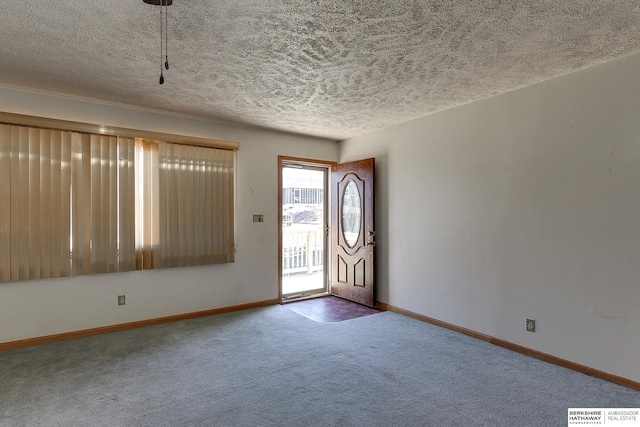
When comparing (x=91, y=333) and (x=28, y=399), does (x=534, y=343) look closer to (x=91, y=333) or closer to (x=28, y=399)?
(x=28, y=399)

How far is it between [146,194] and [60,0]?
2.34 metres

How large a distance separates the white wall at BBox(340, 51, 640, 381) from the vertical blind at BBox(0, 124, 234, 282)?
101 inches

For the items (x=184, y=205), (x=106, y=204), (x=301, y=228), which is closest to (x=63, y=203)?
(x=106, y=204)

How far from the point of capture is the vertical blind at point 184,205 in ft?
12.9

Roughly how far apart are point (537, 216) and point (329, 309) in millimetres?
2769

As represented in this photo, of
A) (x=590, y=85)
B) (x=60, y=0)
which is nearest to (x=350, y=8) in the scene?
(x=60, y=0)

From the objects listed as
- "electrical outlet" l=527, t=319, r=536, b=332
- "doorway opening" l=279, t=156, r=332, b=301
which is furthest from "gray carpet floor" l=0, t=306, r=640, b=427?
"doorway opening" l=279, t=156, r=332, b=301

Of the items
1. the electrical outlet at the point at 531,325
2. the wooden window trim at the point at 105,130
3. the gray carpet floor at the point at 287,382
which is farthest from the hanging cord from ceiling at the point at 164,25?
the electrical outlet at the point at 531,325

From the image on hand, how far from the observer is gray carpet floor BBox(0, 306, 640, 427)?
2145 millimetres

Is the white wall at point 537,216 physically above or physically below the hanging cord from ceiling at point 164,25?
below

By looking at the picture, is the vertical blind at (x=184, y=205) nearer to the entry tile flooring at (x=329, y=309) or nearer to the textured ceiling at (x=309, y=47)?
the textured ceiling at (x=309, y=47)

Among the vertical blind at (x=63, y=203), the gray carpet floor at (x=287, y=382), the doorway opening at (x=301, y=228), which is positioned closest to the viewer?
the gray carpet floor at (x=287, y=382)

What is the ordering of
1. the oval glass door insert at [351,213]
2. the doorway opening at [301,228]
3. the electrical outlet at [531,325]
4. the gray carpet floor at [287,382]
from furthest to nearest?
the doorway opening at [301,228] → the oval glass door insert at [351,213] → the electrical outlet at [531,325] → the gray carpet floor at [287,382]

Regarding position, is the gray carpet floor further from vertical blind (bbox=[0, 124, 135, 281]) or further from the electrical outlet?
vertical blind (bbox=[0, 124, 135, 281])
